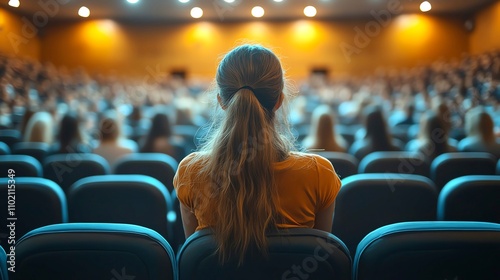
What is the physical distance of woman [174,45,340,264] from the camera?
1395 mm

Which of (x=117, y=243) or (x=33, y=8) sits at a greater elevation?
(x=33, y=8)

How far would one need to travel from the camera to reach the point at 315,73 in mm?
19719

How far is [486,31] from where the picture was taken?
17.4 m

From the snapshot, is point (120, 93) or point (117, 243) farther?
point (120, 93)

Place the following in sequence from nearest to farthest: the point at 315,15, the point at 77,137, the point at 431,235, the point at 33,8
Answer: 1. the point at 431,235
2. the point at 77,137
3. the point at 33,8
4. the point at 315,15

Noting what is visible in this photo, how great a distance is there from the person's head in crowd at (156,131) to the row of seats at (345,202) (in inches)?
86.7

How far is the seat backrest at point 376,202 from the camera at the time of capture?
2182 millimetres

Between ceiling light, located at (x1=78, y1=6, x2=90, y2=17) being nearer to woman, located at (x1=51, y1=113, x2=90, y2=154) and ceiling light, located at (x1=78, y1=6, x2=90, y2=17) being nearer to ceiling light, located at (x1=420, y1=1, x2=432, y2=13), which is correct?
ceiling light, located at (x1=420, y1=1, x2=432, y2=13)

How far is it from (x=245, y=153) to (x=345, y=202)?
0.92m

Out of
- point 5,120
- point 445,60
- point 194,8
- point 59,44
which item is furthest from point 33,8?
point 445,60

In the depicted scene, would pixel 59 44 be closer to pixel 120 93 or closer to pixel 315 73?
pixel 120 93

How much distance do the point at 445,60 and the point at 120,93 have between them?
43.5 ft

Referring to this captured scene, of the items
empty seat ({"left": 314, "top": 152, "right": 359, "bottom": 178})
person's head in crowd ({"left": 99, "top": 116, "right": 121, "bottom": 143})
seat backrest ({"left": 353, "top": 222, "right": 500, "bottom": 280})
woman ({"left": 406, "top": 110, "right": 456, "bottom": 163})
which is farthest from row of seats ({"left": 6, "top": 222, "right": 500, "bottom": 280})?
person's head in crowd ({"left": 99, "top": 116, "right": 121, "bottom": 143})

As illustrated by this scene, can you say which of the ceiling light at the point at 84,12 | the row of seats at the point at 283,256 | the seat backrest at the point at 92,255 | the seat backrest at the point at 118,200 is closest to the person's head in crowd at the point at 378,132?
the seat backrest at the point at 118,200
